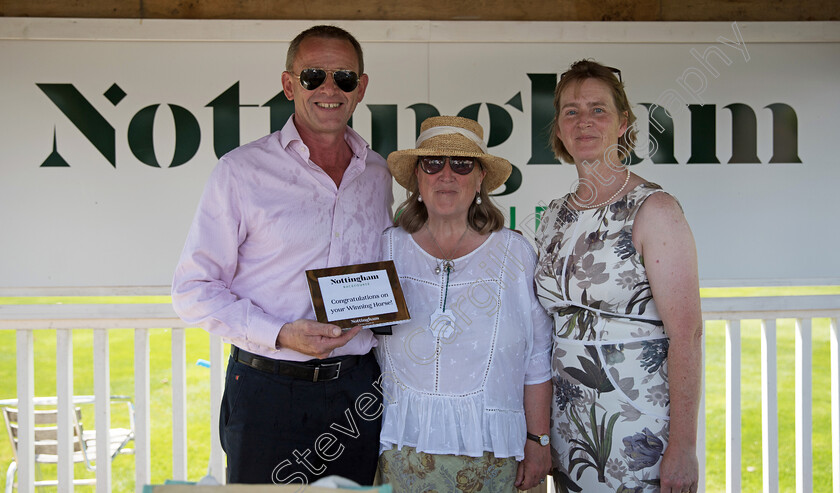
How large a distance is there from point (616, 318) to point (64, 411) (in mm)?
2735

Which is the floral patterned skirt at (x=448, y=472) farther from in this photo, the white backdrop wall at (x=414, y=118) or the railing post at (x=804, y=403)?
the railing post at (x=804, y=403)

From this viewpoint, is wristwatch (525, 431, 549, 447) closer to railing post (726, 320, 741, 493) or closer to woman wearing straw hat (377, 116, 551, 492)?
woman wearing straw hat (377, 116, 551, 492)

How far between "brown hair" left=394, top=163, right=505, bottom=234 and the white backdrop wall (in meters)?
1.15

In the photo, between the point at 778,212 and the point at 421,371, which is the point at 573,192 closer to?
the point at 421,371

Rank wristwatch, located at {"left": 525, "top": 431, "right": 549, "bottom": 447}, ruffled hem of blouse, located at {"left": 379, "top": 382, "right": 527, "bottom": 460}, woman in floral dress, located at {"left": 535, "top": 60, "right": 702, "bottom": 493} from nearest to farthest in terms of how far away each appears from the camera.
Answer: woman in floral dress, located at {"left": 535, "top": 60, "right": 702, "bottom": 493} < ruffled hem of blouse, located at {"left": 379, "top": 382, "right": 527, "bottom": 460} < wristwatch, located at {"left": 525, "top": 431, "right": 549, "bottom": 447}

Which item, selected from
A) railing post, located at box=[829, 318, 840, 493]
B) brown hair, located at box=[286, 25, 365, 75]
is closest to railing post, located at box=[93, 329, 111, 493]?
brown hair, located at box=[286, 25, 365, 75]

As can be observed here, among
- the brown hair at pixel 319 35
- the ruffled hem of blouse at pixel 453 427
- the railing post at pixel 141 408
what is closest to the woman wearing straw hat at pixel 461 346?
the ruffled hem of blouse at pixel 453 427

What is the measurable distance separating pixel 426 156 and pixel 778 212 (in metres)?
2.26

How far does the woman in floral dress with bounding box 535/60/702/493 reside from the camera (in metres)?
2.08

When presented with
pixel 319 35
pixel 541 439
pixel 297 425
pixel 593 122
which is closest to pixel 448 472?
pixel 541 439

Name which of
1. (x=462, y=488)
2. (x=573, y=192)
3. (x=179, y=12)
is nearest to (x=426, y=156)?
(x=573, y=192)

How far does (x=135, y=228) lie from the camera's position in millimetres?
3553

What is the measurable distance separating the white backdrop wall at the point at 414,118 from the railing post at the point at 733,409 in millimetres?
346

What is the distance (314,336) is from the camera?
2.16m
